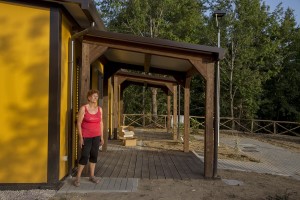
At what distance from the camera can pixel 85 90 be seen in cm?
659

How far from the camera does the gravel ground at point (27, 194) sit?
5199 millimetres

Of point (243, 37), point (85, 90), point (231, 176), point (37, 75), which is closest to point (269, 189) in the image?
point (231, 176)

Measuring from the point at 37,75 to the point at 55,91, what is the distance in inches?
14.0

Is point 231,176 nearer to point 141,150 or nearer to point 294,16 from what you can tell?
point 141,150

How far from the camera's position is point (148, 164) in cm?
827

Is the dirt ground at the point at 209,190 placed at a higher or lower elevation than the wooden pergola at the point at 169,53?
lower

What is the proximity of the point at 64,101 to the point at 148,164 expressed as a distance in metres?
2.77

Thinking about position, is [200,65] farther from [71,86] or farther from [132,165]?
[132,165]

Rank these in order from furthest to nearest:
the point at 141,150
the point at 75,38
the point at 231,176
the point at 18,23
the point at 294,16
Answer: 1. the point at 294,16
2. the point at 141,150
3. the point at 231,176
4. the point at 75,38
5. the point at 18,23

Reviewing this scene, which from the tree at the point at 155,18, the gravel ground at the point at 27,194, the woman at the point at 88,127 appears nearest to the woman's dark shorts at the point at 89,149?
the woman at the point at 88,127

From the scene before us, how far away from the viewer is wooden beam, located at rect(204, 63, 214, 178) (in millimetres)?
6930

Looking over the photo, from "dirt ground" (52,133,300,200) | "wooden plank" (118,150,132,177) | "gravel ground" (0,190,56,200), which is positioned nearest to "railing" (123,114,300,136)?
"wooden plank" (118,150,132,177)

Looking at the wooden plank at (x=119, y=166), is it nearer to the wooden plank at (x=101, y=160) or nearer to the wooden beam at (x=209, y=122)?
the wooden plank at (x=101, y=160)

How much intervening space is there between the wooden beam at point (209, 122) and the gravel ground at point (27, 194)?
2.81m
